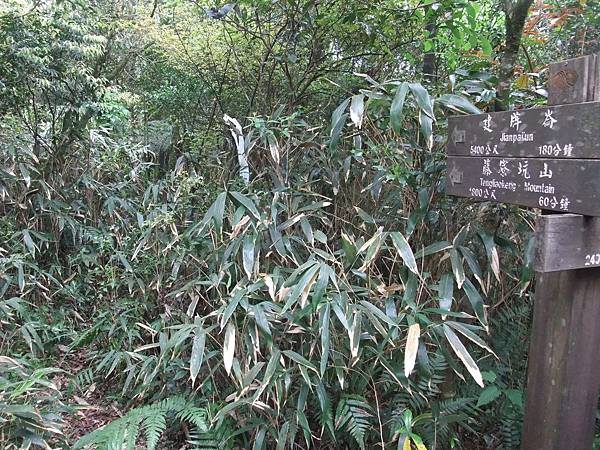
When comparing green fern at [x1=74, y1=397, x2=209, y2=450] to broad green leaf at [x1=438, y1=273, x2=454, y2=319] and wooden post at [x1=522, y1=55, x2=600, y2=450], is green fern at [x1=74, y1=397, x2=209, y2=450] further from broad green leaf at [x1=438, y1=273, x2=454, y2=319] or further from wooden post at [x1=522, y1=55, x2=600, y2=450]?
wooden post at [x1=522, y1=55, x2=600, y2=450]

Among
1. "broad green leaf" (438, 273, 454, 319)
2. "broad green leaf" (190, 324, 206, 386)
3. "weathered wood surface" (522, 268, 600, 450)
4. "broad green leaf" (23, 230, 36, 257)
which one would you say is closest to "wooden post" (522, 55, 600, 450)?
"weathered wood surface" (522, 268, 600, 450)

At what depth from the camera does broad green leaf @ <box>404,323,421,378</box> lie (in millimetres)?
1640

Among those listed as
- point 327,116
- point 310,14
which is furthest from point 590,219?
point 310,14

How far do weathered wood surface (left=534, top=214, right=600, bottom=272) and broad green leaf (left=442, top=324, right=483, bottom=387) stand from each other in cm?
48

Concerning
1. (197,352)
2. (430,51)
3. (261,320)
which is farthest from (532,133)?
(430,51)

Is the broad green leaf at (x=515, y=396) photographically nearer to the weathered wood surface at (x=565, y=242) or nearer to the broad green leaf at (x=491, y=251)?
the broad green leaf at (x=491, y=251)

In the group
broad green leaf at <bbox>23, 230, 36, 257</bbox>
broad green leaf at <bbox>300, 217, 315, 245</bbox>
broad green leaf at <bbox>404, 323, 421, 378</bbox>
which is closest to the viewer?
broad green leaf at <bbox>404, 323, 421, 378</bbox>

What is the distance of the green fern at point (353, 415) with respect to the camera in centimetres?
189

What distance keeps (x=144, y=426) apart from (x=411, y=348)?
1.15 m

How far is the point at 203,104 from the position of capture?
12.2 ft

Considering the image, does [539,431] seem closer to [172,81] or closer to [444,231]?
[444,231]

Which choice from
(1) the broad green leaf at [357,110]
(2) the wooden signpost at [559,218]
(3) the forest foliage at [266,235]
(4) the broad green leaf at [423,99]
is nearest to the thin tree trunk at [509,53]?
(3) the forest foliage at [266,235]

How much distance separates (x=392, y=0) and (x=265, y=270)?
1.82m

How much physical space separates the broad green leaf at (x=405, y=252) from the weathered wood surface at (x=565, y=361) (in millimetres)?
439
